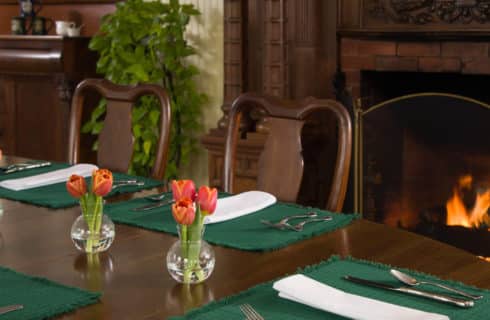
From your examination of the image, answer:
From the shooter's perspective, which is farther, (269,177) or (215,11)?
(215,11)

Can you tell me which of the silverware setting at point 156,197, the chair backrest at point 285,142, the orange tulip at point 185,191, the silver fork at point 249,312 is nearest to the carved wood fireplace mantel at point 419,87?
the chair backrest at point 285,142

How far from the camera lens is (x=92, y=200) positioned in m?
1.79

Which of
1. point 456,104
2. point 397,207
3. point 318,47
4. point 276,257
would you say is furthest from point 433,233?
point 276,257

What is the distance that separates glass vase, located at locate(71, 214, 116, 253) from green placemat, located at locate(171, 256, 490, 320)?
0.38 m

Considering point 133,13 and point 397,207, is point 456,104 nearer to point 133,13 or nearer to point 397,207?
point 397,207

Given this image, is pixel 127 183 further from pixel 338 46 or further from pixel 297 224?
pixel 338 46

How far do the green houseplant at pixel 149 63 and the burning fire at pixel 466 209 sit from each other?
139cm

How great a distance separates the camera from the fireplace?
348 centimetres

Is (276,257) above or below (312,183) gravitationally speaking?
above

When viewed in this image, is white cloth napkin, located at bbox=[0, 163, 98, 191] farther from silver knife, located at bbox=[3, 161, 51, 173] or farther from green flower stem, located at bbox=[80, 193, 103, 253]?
green flower stem, located at bbox=[80, 193, 103, 253]

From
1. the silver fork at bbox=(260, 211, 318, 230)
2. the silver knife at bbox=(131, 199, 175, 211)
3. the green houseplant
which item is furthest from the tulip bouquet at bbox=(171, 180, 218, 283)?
the green houseplant

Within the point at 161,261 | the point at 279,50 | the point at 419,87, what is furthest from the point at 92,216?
the point at 419,87

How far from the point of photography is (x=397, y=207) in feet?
12.3

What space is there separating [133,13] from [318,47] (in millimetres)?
975
